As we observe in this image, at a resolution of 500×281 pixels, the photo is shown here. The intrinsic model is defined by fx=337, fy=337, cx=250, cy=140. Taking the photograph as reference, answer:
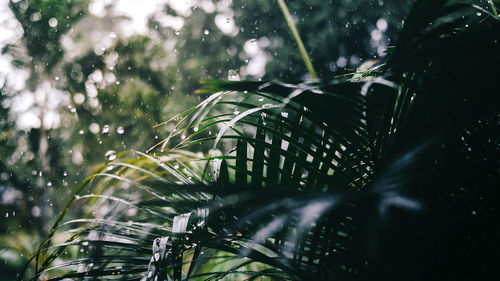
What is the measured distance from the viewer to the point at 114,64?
1779 millimetres

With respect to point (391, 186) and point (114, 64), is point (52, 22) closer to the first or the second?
point (114, 64)

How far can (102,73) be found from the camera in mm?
1741

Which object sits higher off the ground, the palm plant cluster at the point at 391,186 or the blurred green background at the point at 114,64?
the blurred green background at the point at 114,64

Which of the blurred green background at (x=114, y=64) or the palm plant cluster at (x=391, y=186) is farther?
the blurred green background at (x=114, y=64)

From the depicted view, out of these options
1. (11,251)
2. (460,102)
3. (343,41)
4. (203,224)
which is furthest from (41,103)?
(460,102)

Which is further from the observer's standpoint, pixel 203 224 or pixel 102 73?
pixel 102 73

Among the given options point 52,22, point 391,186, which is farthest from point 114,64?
point 391,186

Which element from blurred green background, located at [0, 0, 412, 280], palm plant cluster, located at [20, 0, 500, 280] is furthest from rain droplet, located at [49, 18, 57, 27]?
palm plant cluster, located at [20, 0, 500, 280]

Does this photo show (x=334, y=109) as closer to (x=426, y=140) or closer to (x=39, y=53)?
(x=426, y=140)

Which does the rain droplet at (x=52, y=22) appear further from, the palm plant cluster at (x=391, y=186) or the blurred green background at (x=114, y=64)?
the palm plant cluster at (x=391, y=186)

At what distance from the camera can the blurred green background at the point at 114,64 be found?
1.42 m

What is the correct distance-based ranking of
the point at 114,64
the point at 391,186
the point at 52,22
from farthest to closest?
the point at 114,64 → the point at 52,22 → the point at 391,186

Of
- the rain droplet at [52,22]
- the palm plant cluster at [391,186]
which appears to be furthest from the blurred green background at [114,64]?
the palm plant cluster at [391,186]

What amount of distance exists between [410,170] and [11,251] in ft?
4.56
